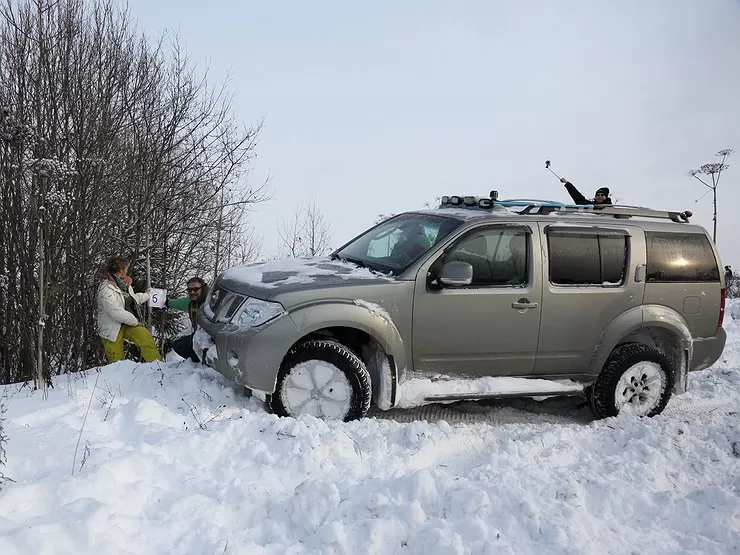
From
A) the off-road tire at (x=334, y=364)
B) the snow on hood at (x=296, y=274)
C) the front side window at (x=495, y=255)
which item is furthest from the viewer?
the front side window at (x=495, y=255)

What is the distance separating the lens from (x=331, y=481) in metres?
3.28

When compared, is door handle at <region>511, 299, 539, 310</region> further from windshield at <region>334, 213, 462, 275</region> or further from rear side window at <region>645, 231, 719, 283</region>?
rear side window at <region>645, 231, 719, 283</region>

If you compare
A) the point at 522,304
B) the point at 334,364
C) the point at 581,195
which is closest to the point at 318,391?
the point at 334,364

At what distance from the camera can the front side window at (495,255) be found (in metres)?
4.86

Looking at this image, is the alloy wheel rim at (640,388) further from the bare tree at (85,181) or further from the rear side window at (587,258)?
Answer: the bare tree at (85,181)

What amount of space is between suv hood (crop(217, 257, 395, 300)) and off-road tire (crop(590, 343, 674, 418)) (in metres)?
2.25

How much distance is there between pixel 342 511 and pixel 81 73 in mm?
9610

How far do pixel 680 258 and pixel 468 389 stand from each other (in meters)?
2.53

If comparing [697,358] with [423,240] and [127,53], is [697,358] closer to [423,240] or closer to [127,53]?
[423,240]

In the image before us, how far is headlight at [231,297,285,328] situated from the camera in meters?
4.36

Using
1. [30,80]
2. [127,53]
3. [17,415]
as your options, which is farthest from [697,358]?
[127,53]

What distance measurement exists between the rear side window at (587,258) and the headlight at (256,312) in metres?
2.39

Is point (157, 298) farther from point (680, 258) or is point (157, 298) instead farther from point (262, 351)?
point (680, 258)

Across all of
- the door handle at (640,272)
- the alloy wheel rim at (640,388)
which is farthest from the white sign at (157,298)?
the door handle at (640,272)
